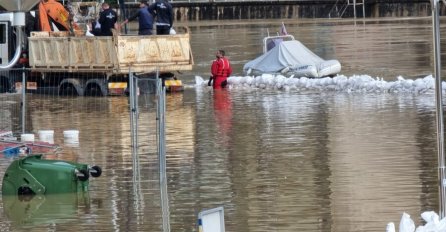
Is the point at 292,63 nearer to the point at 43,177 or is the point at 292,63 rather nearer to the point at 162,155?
the point at 162,155

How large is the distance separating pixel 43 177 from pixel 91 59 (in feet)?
47.1

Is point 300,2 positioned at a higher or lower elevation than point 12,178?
higher

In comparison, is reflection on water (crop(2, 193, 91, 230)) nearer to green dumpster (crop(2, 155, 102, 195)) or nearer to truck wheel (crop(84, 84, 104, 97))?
green dumpster (crop(2, 155, 102, 195))

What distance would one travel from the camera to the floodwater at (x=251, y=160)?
13.2 metres

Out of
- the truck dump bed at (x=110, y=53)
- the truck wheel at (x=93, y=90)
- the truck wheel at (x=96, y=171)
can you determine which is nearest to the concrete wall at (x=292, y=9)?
the truck dump bed at (x=110, y=53)

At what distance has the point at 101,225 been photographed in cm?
1281

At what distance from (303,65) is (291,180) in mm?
16561

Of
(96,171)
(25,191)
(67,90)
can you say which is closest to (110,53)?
(67,90)

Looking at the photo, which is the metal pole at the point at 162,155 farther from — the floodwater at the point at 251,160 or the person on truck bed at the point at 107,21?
the person on truck bed at the point at 107,21

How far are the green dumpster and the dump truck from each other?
13121mm

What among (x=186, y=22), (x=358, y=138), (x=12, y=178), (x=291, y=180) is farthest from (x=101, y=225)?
(x=186, y=22)

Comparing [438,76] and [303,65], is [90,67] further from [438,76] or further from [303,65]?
[438,76]

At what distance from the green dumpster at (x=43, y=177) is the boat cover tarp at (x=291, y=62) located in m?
17.3

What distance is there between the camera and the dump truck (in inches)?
1109
